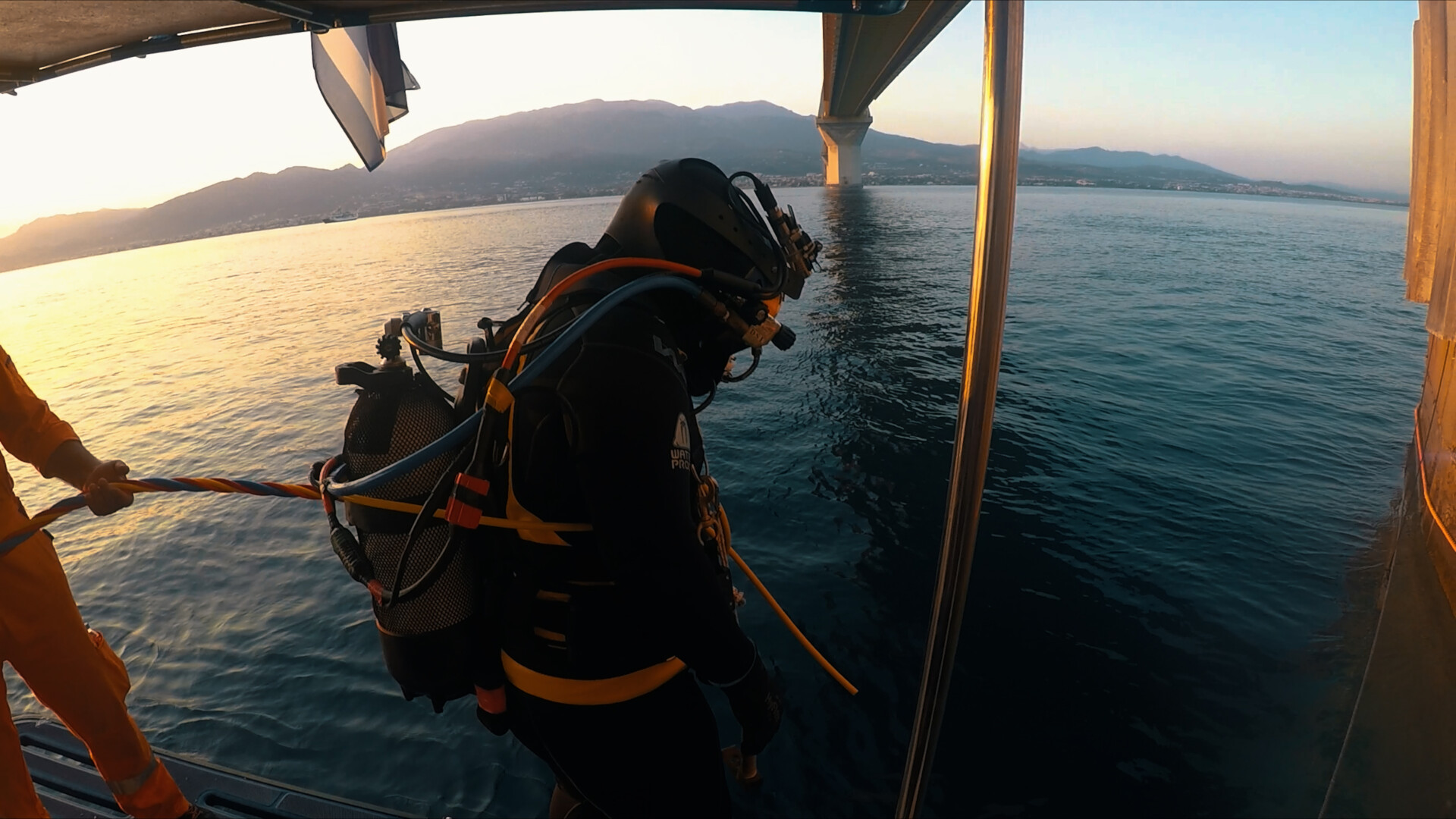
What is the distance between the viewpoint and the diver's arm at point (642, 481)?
1.71 meters

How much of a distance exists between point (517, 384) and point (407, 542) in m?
0.62

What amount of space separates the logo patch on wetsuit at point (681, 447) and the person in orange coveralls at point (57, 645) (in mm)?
2361

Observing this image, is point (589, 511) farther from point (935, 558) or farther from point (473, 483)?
point (935, 558)

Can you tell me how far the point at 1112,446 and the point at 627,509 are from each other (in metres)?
9.47

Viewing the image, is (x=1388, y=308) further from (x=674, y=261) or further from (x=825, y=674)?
(x=674, y=261)

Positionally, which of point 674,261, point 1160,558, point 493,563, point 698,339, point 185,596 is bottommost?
point 185,596

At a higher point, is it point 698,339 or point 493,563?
point 698,339

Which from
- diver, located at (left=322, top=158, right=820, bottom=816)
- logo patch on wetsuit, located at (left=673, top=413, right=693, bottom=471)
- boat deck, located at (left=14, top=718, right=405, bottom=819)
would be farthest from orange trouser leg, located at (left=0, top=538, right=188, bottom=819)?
logo patch on wetsuit, located at (left=673, top=413, right=693, bottom=471)

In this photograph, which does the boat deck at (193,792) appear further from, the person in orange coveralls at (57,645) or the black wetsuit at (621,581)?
the black wetsuit at (621,581)

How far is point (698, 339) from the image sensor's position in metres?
2.29

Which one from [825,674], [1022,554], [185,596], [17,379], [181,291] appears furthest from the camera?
[181,291]

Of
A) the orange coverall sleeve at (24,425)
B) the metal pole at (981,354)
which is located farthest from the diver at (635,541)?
the orange coverall sleeve at (24,425)

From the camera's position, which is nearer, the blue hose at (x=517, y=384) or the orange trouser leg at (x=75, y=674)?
the blue hose at (x=517, y=384)

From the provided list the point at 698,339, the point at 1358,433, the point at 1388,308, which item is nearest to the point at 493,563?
the point at 698,339
